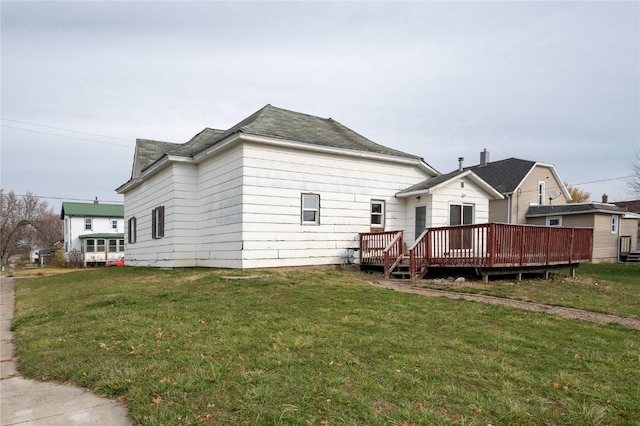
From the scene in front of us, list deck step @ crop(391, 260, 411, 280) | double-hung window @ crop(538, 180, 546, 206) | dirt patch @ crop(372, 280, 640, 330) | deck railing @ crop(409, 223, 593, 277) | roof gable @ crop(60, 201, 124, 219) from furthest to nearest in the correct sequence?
roof gable @ crop(60, 201, 124, 219)
double-hung window @ crop(538, 180, 546, 206)
deck step @ crop(391, 260, 411, 280)
deck railing @ crop(409, 223, 593, 277)
dirt patch @ crop(372, 280, 640, 330)

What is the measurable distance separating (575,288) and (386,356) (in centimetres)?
917

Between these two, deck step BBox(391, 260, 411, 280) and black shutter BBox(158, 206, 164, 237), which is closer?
deck step BBox(391, 260, 411, 280)

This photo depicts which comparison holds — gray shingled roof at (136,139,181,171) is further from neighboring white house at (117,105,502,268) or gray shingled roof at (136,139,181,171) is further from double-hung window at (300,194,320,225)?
double-hung window at (300,194,320,225)

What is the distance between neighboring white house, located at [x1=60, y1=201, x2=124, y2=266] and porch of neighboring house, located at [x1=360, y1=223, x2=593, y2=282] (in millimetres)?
37272

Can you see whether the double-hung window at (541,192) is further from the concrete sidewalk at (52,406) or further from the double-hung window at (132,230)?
the concrete sidewalk at (52,406)

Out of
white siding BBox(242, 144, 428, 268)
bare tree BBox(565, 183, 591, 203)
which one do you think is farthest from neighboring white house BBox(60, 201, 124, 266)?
bare tree BBox(565, 183, 591, 203)

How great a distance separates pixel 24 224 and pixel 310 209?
47900mm

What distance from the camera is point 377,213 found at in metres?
14.3

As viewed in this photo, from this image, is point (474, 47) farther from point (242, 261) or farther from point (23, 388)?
point (23, 388)

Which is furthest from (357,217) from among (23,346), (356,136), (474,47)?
(23,346)

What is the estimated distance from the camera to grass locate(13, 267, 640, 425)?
2.87m

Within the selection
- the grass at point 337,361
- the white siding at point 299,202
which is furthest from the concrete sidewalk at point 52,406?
the white siding at point 299,202

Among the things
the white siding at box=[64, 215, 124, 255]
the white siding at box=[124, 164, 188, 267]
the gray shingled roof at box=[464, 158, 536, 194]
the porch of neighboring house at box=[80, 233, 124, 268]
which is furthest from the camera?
the white siding at box=[64, 215, 124, 255]

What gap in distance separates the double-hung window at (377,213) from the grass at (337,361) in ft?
23.8
